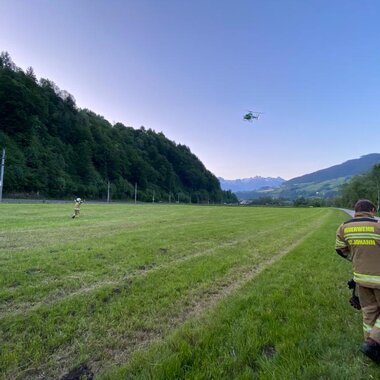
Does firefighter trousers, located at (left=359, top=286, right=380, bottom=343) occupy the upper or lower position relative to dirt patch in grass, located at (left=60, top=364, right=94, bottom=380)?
upper

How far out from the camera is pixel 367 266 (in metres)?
3.36

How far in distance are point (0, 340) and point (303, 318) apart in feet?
14.3

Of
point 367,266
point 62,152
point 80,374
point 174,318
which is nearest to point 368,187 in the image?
point 367,266

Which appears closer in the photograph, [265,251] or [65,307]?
[65,307]

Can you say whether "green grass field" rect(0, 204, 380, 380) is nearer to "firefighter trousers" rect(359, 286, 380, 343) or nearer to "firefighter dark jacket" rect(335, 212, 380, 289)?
"firefighter trousers" rect(359, 286, 380, 343)

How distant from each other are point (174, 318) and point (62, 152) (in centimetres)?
8739

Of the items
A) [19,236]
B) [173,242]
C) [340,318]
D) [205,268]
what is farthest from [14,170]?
[340,318]

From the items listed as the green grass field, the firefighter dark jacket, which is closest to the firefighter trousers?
the firefighter dark jacket

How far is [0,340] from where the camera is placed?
358cm

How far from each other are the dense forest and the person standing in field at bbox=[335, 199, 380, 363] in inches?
2514

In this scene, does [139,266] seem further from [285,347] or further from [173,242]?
[285,347]

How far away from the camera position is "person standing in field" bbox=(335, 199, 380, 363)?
3260 mm

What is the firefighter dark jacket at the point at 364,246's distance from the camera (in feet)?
10.9

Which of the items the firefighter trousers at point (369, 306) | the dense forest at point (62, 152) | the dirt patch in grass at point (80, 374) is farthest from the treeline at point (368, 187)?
the dirt patch in grass at point (80, 374)
